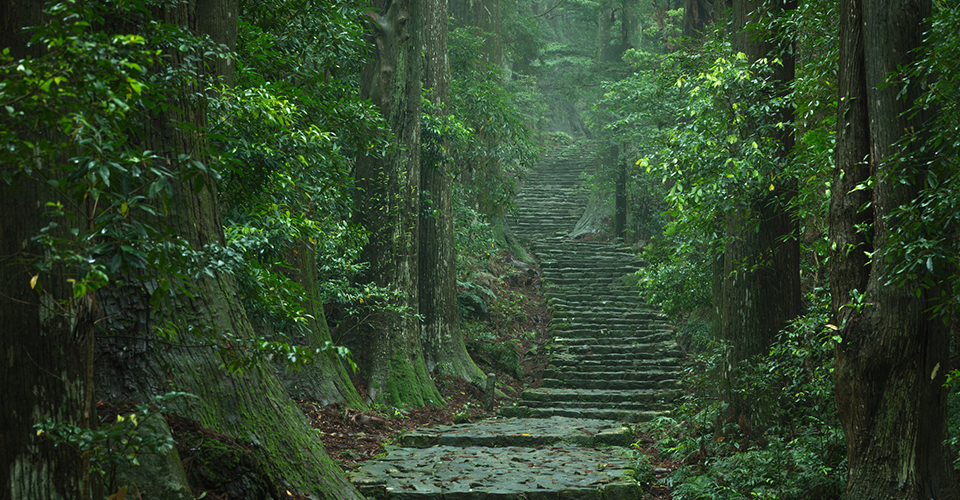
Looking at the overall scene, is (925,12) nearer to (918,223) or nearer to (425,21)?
(918,223)

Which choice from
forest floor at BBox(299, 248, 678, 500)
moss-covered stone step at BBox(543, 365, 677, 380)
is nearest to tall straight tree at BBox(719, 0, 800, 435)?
forest floor at BBox(299, 248, 678, 500)

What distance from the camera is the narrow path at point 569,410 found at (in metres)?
5.77

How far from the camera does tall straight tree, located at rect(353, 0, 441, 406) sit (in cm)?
973

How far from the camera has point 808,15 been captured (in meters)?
5.97

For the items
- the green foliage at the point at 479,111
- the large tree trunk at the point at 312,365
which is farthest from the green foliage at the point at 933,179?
the green foliage at the point at 479,111

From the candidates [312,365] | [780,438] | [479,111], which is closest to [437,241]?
[312,365]

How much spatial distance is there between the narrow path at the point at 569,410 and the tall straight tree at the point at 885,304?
2.07 metres

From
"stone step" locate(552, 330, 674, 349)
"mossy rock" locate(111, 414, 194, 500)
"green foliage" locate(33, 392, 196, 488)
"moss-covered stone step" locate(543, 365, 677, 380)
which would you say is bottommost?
"moss-covered stone step" locate(543, 365, 677, 380)

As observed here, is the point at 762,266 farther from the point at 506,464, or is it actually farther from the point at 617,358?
the point at 617,358

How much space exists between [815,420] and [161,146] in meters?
5.79

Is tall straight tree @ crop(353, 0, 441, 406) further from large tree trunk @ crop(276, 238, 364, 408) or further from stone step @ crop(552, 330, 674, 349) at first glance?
stone step @ crop(552, 330, 674, 349)

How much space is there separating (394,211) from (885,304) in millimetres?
6938

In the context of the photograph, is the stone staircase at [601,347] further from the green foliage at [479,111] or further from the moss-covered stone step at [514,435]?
the green foliage at [479,111]

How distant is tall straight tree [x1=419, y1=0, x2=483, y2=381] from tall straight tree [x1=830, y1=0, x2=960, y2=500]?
733cm
